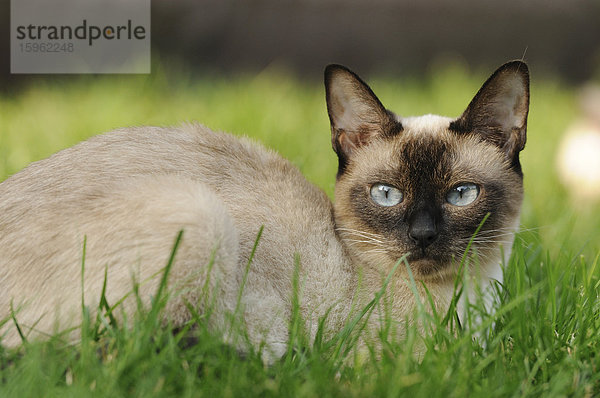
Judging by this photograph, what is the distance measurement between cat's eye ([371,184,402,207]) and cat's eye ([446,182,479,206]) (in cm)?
17

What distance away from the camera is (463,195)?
87.5 inches

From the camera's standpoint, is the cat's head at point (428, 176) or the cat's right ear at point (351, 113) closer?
the cat's head at point (428, 176)

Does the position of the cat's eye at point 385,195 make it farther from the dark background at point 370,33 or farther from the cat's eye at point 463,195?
the dark background at point 370,33

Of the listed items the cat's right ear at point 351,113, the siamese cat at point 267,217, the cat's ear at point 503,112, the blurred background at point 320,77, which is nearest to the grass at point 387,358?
the siamese cat at point 267,217

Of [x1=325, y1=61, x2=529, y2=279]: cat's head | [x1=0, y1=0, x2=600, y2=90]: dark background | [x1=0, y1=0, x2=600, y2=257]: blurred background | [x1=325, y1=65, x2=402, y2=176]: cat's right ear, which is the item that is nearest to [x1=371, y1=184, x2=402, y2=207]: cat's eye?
[x1=325, y1=61, x2=529, y2=279]: cat's head

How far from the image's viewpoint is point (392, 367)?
5.58ft

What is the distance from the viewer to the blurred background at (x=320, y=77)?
4.14 m

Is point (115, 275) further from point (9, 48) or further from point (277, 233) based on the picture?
point (9, 48)

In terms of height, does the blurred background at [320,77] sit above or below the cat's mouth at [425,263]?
above

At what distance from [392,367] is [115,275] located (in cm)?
79

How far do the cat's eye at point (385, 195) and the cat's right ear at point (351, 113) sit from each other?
0.23 m

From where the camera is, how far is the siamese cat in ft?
6.13

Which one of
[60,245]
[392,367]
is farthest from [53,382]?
[392,367]

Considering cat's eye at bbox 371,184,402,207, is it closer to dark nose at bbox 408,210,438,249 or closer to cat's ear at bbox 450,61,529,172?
dark nose at bbox 408,210,438,249
